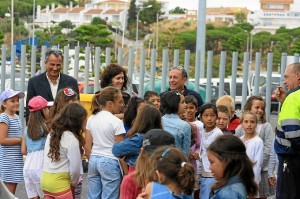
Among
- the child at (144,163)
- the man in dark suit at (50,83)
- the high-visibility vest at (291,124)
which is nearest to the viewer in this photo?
the child at (144,163)

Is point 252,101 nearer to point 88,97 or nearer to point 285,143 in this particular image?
point 285,143

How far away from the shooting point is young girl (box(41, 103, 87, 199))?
962 centimetres

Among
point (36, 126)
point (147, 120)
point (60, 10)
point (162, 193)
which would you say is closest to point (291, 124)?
point (147, 120)

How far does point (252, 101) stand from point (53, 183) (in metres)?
2.74

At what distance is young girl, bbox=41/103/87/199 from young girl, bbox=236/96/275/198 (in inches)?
87.1

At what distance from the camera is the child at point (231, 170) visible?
22.9 ft

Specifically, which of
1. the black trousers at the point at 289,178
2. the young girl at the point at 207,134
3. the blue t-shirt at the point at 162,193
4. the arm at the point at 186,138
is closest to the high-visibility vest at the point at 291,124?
the black trousers at the point at 289,178

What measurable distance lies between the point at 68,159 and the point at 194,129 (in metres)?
1.49

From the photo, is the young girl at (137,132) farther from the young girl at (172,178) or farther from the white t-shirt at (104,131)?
the young girl at (172,178)

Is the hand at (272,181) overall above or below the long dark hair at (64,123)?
below

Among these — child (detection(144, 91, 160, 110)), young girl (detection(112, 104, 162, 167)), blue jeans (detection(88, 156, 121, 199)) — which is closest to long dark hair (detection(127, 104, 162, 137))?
young girl (detection(112, 104, 162, 167))

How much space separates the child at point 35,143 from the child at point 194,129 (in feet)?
5.12

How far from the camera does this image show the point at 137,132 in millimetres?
8961

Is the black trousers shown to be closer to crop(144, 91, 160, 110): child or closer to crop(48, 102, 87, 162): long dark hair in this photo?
crop(144, 91, 160, 110): child
